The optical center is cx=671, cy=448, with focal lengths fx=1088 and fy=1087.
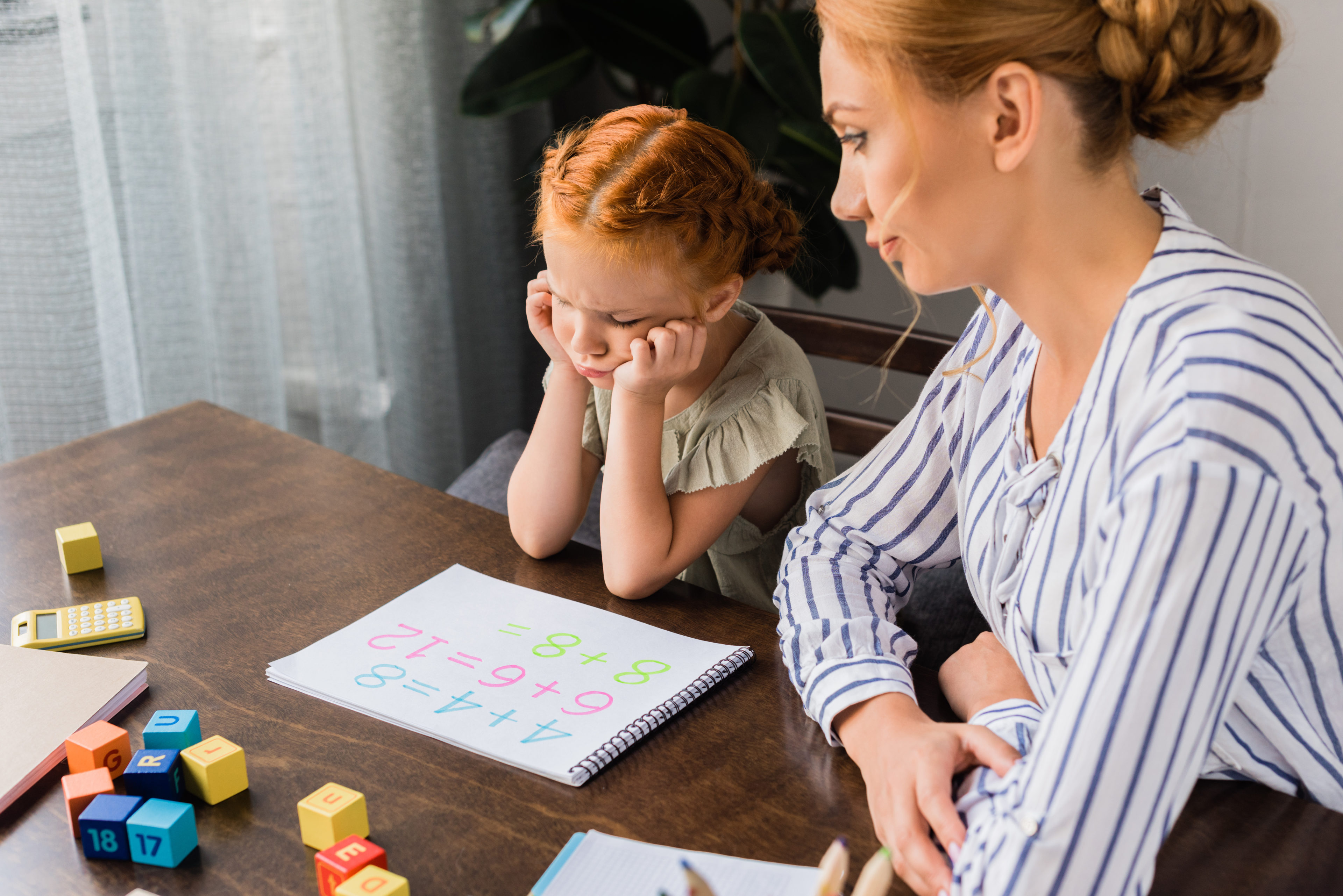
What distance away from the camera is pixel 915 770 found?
662 millimetres

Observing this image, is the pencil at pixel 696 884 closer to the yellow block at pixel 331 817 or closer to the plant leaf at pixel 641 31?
the yellow block at pixel 331 817

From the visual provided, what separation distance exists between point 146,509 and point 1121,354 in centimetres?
92

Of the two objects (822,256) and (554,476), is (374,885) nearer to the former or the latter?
(554,476)

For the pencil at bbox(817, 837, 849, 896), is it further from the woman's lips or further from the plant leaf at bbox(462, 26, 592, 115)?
the plant leaf at bbox(462, 26, 592, 115)

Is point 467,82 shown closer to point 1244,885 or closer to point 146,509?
point 146,509

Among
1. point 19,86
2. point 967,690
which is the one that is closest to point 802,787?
point 967,690

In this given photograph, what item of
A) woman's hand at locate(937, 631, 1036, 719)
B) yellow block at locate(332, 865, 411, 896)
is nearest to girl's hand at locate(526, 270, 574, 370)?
woman's hand at locate(937, 631, 1036, 719)

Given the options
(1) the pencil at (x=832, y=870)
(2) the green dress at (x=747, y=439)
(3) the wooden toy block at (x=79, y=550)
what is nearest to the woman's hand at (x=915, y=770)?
(1) the pencil at (x=832, y=870)

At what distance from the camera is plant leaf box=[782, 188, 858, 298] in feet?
6.97

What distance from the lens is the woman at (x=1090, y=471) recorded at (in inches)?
20.7

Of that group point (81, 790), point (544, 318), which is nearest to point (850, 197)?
point (544, 318)

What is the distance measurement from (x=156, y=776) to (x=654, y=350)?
52 centimetres

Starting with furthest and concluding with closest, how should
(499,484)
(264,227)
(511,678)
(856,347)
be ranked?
1. (264,227)
2. (499,484)
3. (856,347)
4. (511,678)

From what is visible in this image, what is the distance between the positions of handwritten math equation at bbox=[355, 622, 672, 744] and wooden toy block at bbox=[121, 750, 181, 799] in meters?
0.15
